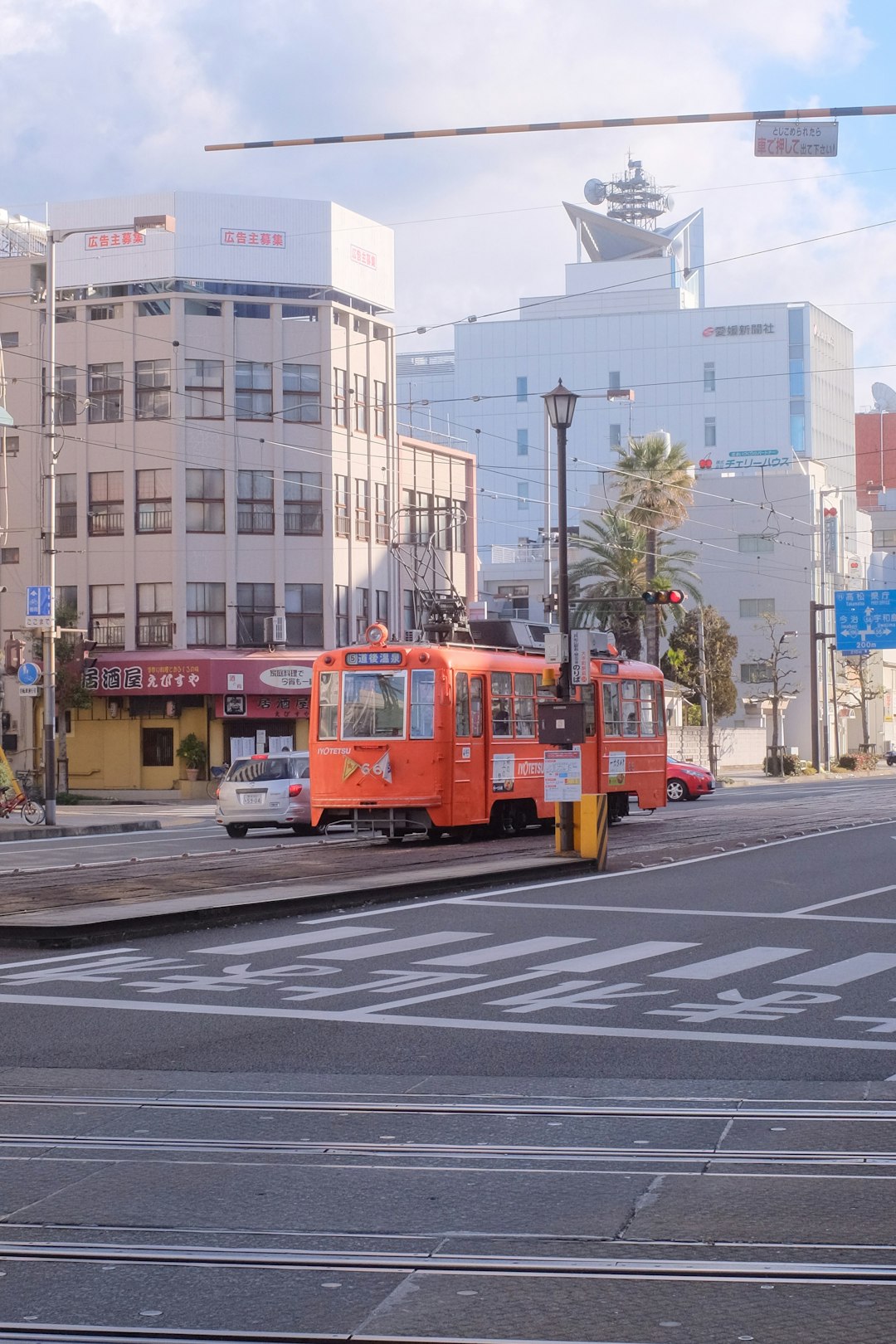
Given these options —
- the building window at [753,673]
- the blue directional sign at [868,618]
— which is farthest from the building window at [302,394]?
the building window at [753,673]

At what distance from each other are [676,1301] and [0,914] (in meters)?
11.2

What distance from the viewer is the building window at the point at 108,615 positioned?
5194 centimetres

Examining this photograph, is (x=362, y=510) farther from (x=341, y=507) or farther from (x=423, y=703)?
(x=423, y=703)

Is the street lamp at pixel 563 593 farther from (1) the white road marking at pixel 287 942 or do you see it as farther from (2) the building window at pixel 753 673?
(2) the building window at pixel 753 673

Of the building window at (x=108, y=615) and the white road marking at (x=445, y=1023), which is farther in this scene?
the building window at (x=108, y=615)

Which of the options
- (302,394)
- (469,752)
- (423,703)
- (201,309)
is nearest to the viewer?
(423,703)

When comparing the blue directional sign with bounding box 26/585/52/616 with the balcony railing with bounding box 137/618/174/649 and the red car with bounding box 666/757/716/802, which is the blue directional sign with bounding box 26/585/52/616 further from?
the red car with bounding box 666/757/716/802

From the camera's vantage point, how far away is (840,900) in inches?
687

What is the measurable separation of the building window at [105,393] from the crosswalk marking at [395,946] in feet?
130

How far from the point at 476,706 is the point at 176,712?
2641cm

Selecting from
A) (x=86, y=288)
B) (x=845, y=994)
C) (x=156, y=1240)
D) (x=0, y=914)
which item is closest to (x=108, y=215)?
(x=86, y=288)

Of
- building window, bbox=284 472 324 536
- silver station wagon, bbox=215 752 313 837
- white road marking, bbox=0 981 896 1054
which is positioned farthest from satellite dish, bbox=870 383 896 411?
white road marking, bbox=0 981 896 1054

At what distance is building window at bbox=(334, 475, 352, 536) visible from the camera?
2094 inches

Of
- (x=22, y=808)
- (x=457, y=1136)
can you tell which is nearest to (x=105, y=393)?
(x=22, y=808)
